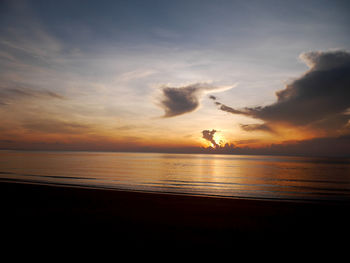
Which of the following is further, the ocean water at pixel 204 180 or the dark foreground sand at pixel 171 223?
the ocean water at pixel 204 180

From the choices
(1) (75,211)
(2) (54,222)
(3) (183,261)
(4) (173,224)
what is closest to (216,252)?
(3) (183,261)

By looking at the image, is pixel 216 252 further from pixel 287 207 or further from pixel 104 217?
pixel 287 207

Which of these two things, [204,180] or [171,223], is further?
[204,180]

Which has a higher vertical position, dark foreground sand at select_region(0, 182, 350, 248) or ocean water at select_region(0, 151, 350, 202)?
dark foreground sand at select_region(0, 182, 350, 248)

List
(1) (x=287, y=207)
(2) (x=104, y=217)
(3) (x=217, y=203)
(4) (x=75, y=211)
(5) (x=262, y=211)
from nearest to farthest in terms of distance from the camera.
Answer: (2) (x=104, y=217)
(4) (x=75, y=211)
(5) (x=262, y=211)
(1) (x=287, y=207)
(3) (x=217, y=203)

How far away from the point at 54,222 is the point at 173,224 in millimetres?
4379

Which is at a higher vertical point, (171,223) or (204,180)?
(171,223)

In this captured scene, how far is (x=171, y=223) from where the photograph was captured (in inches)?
309

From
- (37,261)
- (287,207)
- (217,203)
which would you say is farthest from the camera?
(217,203)

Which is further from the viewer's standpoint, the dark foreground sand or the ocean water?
the ocean water

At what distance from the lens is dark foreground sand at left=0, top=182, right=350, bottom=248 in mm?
6254

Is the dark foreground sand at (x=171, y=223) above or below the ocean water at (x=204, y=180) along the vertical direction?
above

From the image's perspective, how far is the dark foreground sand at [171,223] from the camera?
20.5ft

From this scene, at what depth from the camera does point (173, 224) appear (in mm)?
7738
